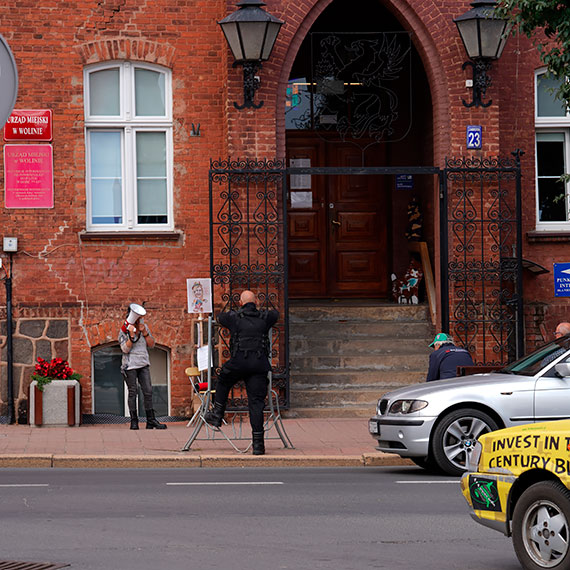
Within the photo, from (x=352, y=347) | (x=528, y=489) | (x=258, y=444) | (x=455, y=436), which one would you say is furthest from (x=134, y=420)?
(x=528, y=489)

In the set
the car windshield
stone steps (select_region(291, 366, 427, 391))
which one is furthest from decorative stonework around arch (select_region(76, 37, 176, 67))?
the car windshield

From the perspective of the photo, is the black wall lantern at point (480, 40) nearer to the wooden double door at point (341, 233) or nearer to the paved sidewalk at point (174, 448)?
the wooden double door at point (341, 233)

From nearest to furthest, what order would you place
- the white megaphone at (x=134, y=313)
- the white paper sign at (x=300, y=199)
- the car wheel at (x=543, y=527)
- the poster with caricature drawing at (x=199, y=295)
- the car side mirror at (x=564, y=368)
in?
the car wheel at (x=543, y=527)
the car side mirror at (x=564, y=368)
the white megaphone at (x=134, y=313)
the poster with caricature drawing at (x=199, y=295)
the white paper sign at (x=300, y=199)

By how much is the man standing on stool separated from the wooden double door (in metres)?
6.90

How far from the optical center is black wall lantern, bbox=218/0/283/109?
57.1ft

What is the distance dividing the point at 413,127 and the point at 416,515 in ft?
39.4

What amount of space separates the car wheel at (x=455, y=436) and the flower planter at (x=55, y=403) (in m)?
6.61

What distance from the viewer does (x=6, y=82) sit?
290 inches

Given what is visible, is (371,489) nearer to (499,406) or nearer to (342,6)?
(499,406)

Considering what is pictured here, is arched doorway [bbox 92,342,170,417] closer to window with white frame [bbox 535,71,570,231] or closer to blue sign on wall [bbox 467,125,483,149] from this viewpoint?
blue sign on wall [bbox 467,125,483,149]

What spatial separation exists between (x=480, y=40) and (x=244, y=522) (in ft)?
34.1

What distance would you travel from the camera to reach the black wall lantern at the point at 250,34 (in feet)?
57.1

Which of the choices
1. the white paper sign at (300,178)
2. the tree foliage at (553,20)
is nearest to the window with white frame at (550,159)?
the white paper sign at (300,178)

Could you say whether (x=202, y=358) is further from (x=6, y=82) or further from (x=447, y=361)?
(x=6, y=82)
